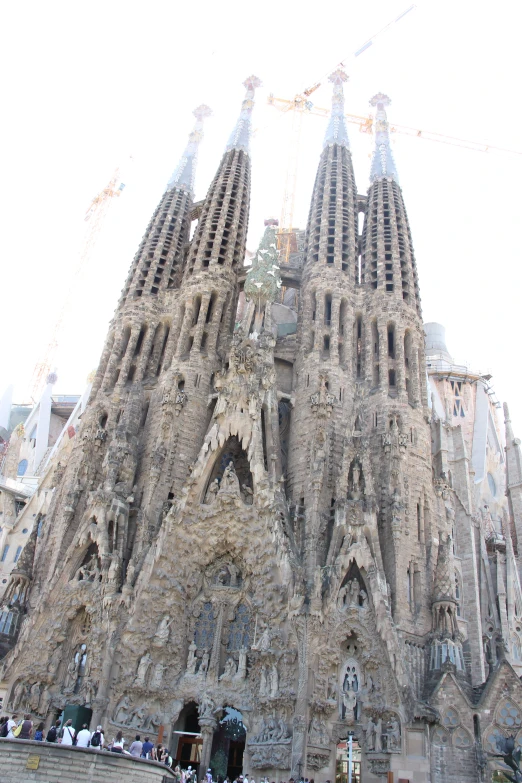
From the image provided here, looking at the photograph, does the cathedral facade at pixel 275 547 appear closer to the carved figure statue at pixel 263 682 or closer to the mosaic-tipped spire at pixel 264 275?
the mosaic-tipped spire at pixel 264 275

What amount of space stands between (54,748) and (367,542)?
494 inches

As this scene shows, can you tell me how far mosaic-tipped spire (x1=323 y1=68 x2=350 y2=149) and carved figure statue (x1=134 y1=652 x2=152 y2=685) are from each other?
95.2 feet

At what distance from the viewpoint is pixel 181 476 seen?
25938 millimetres

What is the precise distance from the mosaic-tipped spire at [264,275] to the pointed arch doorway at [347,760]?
17.7 meters

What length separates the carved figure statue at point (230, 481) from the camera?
23984 millimetres

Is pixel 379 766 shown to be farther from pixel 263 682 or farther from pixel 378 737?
pixel 263 682

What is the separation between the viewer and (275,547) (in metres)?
22.3

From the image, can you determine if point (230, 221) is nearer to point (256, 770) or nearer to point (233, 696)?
point (233, 696)

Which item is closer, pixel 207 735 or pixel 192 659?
pixel 207 735

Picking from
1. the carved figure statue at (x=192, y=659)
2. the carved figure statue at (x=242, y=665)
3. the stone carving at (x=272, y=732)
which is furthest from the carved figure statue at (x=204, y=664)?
the stone carving at (x=272, y=732)

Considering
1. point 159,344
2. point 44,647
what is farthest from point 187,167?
point 44,647

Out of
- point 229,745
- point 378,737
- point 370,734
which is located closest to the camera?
point 378,737

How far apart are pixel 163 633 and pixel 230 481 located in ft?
18.3

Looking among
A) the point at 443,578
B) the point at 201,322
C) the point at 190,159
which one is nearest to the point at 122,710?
the point at 443,578
